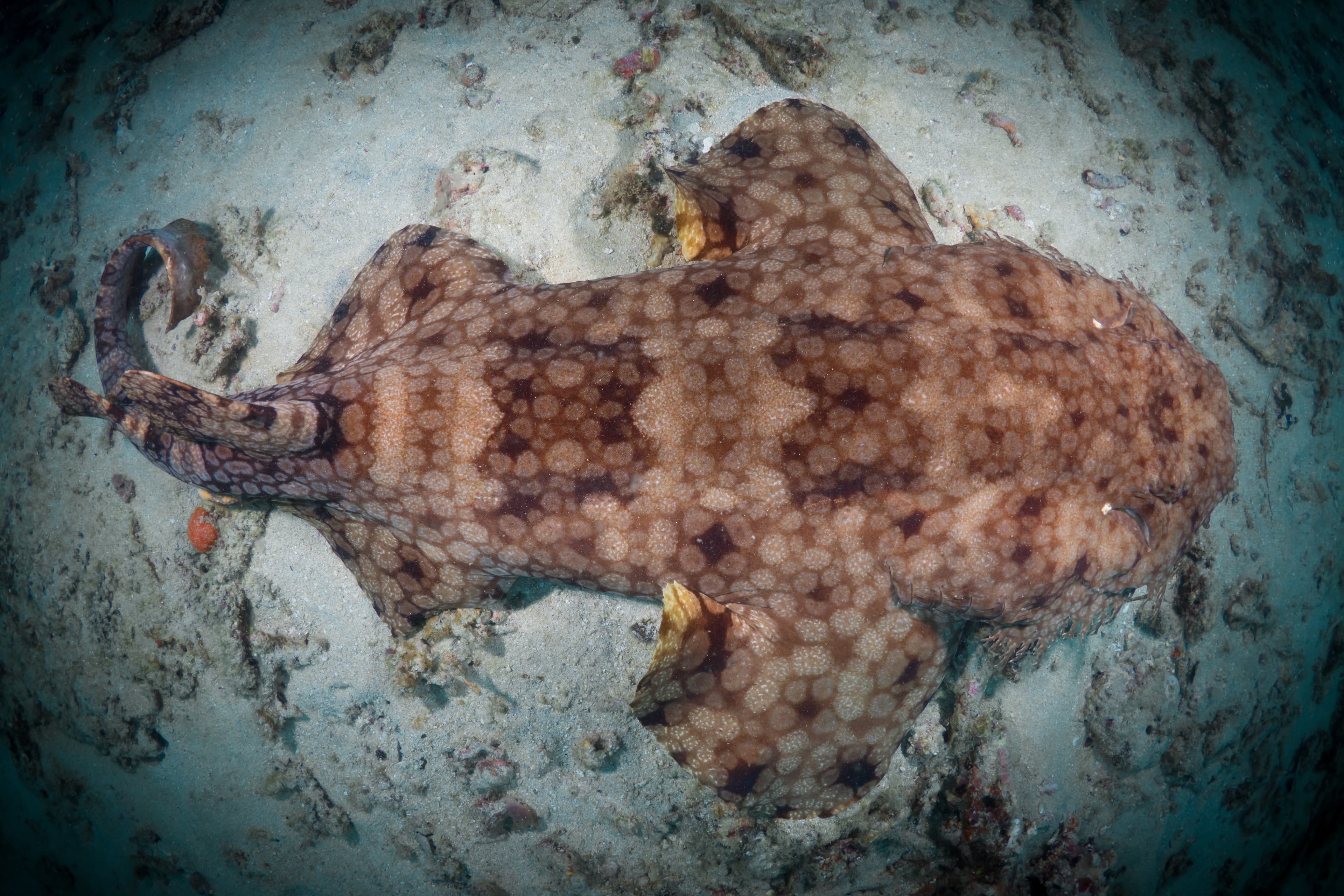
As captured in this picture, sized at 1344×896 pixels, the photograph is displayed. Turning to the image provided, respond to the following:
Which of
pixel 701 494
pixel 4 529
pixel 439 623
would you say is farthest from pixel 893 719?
pixel 4 529

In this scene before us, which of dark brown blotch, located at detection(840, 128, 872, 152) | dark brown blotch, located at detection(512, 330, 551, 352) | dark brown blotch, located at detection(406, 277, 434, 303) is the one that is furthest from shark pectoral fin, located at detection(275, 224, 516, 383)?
dark brown blotch, located at detection(840, 128, 872, 152)

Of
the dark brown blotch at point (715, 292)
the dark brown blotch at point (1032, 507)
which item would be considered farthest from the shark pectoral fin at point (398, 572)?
the dark brown blotch at point (1032, 507)

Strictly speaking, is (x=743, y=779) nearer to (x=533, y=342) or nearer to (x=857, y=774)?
(x=857, y=774)

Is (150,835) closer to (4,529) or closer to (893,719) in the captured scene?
(4,529)

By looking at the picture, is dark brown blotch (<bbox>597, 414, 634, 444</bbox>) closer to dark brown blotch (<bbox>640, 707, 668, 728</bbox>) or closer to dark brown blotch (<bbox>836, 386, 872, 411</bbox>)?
dark brown blotch (<bbox>836, 386, 872, 411</bbox>)

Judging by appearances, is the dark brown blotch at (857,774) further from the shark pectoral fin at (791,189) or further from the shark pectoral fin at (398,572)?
the shark pectoral fin at (791,189)
